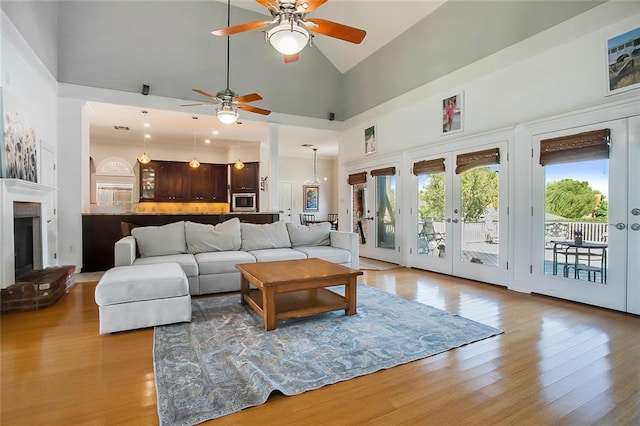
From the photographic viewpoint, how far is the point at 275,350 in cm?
239

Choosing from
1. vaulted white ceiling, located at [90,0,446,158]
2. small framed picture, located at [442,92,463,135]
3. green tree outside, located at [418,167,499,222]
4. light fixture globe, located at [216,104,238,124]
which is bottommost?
green tree outside, located at [418,167,499,222]

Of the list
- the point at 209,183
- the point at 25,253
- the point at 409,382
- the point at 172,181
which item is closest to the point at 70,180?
the point at 25,253

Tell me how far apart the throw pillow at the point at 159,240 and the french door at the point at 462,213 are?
4.07 m

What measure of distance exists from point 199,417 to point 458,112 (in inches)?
206

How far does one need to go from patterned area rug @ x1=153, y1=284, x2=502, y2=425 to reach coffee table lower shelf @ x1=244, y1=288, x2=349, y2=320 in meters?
0.12

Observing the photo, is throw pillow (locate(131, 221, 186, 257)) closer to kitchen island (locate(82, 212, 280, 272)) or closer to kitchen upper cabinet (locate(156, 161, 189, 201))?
kitchen island (locate(82, 212, 280, 272))

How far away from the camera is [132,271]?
3.04 m

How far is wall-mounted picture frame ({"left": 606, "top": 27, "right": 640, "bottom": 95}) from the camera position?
3.23 m

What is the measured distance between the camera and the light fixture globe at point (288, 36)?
2553 millimetres

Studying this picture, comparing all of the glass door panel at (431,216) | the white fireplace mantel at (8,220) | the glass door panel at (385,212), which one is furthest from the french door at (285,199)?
the white fireplace mantel at (8,220)

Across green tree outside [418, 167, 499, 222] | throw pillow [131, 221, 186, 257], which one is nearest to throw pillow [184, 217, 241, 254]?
throw pillow [131, 221, 186, 257]

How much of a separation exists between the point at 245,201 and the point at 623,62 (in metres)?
8.71

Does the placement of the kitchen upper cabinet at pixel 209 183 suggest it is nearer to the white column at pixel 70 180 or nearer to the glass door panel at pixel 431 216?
the white column at pixel 70 180

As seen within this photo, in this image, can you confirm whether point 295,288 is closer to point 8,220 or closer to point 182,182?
point 8,220
